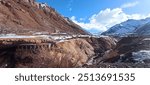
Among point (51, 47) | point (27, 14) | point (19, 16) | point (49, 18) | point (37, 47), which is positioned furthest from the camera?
point (49, 18)

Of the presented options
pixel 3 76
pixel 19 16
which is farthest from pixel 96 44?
pixel 3 76

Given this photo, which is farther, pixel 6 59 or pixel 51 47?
pixel 51 47

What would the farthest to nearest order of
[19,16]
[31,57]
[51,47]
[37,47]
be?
1. [19,16]
2. [51,47]
3. [37,47]
4. [31,57]

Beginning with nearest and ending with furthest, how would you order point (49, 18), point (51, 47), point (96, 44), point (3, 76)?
point (3, 76) → point (51, 47) → point (96, 44) → point (49, 18)

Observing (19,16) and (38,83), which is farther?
(19,16)

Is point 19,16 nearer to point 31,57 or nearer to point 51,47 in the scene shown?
point 51,47

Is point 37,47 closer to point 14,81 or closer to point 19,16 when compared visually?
point 14,81

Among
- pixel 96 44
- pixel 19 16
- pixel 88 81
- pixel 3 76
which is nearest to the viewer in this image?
pixel 88 81

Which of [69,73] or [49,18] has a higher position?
[49,18]

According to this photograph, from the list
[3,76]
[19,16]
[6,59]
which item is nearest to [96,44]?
[19,16]
